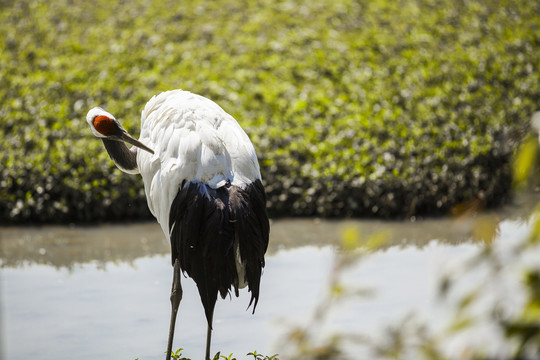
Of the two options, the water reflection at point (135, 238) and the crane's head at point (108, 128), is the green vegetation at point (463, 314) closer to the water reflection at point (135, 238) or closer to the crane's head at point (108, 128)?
the crane's head at point (108, 128)

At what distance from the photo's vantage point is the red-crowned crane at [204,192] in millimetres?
3959

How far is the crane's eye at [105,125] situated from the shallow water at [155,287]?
1242 millimetres

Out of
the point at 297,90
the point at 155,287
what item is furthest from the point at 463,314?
the point at 297,90

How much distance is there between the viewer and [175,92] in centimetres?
489

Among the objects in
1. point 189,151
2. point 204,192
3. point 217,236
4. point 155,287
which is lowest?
point 155,287

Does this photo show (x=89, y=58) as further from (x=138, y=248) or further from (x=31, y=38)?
(x=138, y=248)

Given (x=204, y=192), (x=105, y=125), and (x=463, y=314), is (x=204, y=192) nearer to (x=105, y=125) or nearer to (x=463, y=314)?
(x=105, y=125)

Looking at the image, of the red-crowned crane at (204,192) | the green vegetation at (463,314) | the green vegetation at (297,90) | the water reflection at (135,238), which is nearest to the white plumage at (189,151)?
the red-crowned crane at (204,192)

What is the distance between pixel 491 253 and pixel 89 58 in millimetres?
8354

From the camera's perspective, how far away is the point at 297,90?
865 centimetres

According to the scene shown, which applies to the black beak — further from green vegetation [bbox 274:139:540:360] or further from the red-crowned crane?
green vegetation [bbox 274:139:540:360]

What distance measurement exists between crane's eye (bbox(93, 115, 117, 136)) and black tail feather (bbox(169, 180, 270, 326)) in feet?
2.55

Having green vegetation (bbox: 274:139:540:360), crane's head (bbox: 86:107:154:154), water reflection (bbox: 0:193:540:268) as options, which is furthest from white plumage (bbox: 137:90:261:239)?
Answer: green vegetation (bbox: 274:139:540:360)

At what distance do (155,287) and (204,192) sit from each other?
6.72 feet
